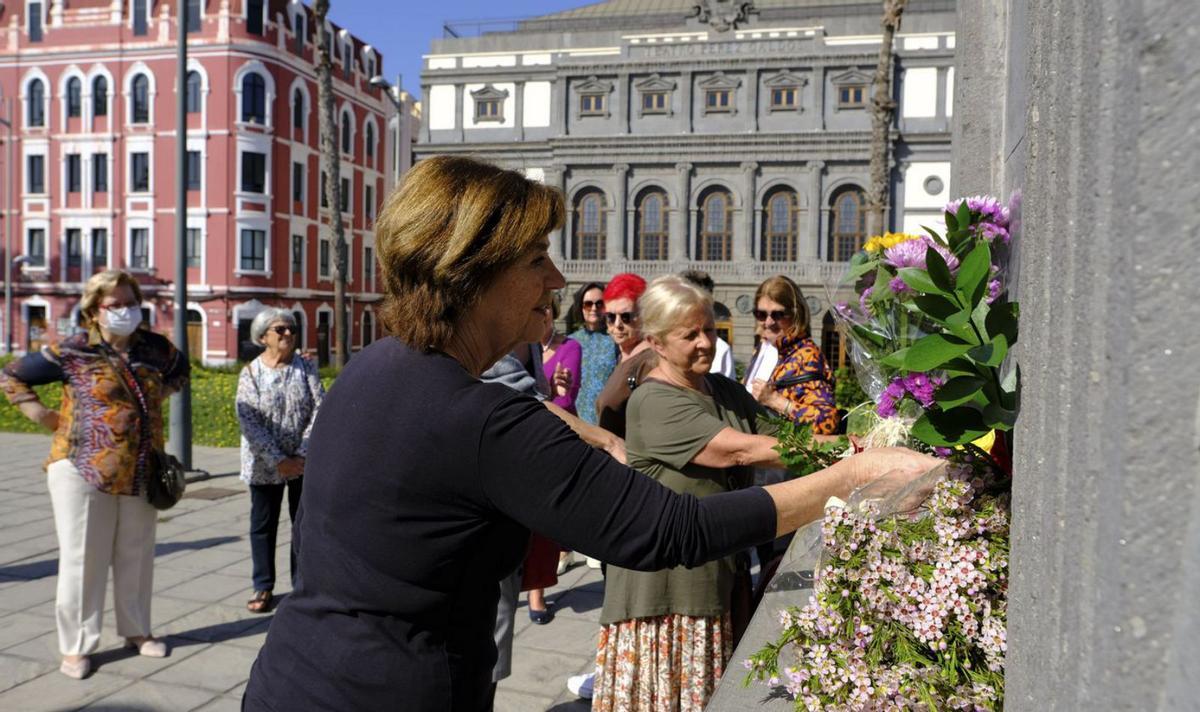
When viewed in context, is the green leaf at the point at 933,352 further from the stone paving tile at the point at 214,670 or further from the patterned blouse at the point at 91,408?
the patterned blouse at the point at 91,408

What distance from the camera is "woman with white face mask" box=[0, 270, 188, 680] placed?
491 cm

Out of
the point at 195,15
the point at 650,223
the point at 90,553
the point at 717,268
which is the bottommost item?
the point at 90,553

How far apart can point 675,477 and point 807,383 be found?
1.78m

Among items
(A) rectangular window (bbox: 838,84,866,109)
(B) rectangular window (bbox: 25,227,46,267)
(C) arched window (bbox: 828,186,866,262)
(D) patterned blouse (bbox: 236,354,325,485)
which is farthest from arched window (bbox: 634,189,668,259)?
(D) patterned blouse (bbox: 236,354,325,485)

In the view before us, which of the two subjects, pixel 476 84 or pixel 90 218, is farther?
pixel 476 84

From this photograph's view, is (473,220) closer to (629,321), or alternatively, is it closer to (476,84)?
(629,321)

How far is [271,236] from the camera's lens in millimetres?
38406

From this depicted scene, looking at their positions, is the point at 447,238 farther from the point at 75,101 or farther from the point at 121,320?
the point at 75,101

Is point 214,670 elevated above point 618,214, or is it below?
below

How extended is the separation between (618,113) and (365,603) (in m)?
38.1

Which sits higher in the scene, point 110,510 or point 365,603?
point 365,603

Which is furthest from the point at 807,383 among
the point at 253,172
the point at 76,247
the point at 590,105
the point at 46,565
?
the point at 76,247

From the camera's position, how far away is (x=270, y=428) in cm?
593

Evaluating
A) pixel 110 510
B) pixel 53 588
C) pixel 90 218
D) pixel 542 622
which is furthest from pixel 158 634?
pixel 90 218
